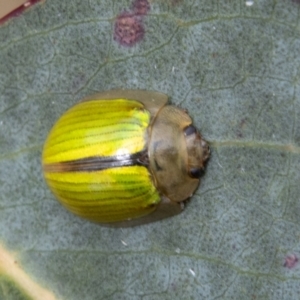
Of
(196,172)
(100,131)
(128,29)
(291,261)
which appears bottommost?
(291,261)

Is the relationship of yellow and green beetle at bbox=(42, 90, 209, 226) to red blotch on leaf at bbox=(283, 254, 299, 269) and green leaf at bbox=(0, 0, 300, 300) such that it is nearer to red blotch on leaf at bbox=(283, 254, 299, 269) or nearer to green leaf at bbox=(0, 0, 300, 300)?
green leaf at bbox=(0, 0, 300, 300)

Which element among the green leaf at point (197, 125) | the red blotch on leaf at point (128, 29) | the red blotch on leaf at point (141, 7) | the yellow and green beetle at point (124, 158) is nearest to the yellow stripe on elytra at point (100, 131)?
the yellow and green beetle at point (124, 158)

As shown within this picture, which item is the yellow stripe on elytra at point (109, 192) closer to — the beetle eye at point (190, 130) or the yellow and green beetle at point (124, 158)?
the yellow and green beetle at point (124, 158)

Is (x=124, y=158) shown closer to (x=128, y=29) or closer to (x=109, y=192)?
(x=109, y=192)

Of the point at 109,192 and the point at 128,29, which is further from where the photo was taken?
the point at 128,29

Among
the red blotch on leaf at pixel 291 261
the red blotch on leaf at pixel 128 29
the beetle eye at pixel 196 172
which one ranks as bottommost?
the red blotch on leaf at pixel 291 261

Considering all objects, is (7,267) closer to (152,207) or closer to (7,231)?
(7,231)

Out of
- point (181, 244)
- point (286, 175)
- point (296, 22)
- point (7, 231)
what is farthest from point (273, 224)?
point (7, 231)

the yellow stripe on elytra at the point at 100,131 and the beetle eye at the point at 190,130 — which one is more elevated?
the yellow stripe on elytra at the point at 100,131

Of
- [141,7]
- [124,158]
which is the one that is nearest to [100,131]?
[124,158]
